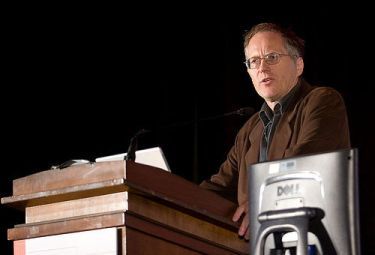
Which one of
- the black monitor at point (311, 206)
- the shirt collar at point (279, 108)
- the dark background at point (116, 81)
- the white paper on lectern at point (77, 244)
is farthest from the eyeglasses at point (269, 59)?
the dark background at point (116, 81)

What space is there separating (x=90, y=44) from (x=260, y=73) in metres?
2.54

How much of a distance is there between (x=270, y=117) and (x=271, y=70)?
7.1 inches

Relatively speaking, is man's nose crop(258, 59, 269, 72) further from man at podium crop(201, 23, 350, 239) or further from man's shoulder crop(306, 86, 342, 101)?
man's shoulder crop(306, 86, 342, 101)

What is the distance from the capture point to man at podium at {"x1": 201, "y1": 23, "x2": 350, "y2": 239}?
101 inches

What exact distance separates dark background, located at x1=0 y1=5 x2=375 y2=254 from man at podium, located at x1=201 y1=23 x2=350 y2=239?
73.0 inches

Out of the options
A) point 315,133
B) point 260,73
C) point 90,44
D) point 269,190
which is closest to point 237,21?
point 90,44

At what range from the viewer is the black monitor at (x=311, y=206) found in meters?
1.95

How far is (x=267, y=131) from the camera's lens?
279 centimetres

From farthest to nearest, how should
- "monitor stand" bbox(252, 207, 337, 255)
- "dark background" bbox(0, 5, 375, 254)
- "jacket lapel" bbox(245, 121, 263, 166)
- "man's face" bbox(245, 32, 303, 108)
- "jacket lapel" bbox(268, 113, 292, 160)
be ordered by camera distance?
"dark background" bbox(0, 5, 375, 254)
"man's face" bbox(245, 32, 303, 108)
"jacket lapel" bbox(245, 121, 263, 166)
"jacket lapel" bbox(268, 113, 292, 160)
"monitor stand" bbox(252, 207, 337, 255)

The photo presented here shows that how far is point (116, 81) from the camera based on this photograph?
5.33m

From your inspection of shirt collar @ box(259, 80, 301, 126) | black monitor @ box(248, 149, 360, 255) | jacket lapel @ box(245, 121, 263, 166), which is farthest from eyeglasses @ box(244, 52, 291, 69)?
black monitor @ box(248, 149, 360, 255)

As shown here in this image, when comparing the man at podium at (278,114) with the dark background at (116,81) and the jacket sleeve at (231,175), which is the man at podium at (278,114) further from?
the dark background at (116,81)

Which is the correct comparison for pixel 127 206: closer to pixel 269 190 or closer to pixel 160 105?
pixel 269 190

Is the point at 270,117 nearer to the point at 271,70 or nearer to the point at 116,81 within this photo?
the point at 271,70
